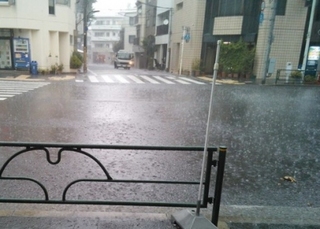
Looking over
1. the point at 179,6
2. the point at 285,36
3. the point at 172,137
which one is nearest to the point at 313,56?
the point at 285,36

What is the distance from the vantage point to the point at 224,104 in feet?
37.9

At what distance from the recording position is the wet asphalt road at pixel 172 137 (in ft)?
13.6

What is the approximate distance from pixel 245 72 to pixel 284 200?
1954cm

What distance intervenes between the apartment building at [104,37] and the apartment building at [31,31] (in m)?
49.9

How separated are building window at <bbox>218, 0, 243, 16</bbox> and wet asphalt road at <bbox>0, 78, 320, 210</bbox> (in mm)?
12362

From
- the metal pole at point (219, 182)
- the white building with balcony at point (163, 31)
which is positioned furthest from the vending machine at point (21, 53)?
the metal pole at point (219, 182)

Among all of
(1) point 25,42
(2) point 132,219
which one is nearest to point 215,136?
(2) point 132,219

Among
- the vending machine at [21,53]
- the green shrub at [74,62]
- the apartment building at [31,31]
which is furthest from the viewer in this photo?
the green shrub at [74,62]

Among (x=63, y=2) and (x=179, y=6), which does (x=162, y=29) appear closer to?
(x=179, y=6)

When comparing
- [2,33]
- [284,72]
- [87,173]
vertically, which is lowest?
[87,173]

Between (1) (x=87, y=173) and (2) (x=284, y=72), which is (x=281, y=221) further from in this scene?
(2) (x=284, y=72)

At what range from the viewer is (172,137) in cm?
681

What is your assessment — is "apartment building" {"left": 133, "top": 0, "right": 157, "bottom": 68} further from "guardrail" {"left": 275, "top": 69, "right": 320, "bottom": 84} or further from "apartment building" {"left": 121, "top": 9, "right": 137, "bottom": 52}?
"guardrail" {"left": 275, "top": 69, "right": 320, "bottom": 84}

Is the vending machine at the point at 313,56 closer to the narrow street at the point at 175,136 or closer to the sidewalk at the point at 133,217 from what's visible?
the narrow street at the point at 175,136
